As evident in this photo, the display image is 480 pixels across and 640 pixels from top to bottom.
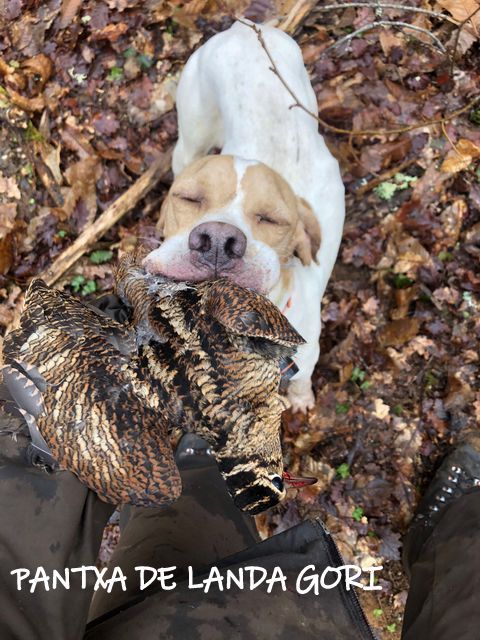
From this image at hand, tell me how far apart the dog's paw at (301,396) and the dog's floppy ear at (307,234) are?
896 mm

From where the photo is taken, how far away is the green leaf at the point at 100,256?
3.94 m

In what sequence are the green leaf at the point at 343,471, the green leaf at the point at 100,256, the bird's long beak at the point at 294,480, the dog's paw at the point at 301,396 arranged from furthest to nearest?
the green leaf at the point at 100,256
the green leaf at the point at 343,471
the dog's paw at the point at 301,396
the bird's long beak at the point at 294,480

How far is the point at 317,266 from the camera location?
3105 millimetres

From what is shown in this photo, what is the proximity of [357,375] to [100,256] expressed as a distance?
2106 mm

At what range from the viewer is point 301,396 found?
3.55m

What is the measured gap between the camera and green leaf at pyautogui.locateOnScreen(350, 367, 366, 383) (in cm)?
374

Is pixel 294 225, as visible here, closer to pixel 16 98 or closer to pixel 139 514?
pixel 139 514

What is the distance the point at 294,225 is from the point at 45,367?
168 cm

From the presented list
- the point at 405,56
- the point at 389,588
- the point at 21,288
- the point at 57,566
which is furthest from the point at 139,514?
the point at 405,56

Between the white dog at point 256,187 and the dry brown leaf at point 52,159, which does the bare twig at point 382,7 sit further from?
the dry brown leaf at point 52,159

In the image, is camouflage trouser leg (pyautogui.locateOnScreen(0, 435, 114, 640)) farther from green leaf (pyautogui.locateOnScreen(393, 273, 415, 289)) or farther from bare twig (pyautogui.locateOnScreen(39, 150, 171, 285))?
green leaf (pyautogui.locateOnScreen(393, 273, 415, 289))

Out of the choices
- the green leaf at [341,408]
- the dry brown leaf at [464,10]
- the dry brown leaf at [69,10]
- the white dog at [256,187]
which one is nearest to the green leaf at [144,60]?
the dry brown leaf at [69,10]

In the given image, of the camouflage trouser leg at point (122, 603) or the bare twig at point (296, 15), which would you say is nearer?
the camouflage trouser leg at point (122, 603)

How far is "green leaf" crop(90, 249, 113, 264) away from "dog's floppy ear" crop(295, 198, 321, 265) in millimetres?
1650
